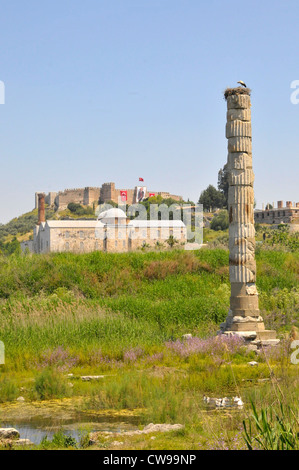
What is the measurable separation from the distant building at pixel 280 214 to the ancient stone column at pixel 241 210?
7390 cm

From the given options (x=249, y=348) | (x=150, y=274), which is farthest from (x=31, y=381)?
(x=150, y=274)

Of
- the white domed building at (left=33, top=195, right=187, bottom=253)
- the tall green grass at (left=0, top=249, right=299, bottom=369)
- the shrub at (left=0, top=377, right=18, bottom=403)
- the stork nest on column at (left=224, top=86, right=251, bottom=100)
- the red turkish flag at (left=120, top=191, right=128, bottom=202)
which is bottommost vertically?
the shrub at (left=0, top=377, right=18, bottom=403)

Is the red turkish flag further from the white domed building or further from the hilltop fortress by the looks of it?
the white domed building

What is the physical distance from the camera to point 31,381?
10.6 metres

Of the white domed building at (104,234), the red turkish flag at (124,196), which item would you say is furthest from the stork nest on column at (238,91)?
the red turkish flag at (124,196)

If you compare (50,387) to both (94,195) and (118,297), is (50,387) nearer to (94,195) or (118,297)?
(118,297)

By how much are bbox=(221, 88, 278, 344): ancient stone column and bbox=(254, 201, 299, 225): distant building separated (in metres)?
73.9

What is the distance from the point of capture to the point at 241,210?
1465cm

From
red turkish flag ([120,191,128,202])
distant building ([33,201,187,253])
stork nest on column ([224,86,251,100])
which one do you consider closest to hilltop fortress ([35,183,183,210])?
red turkish flag ([120,191,128,202])

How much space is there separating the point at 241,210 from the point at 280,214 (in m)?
80.4

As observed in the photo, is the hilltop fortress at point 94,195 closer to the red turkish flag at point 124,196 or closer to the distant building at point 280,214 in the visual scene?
the red turkish flag at point 124,196

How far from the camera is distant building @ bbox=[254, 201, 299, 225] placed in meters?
89.8

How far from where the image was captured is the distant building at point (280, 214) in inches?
3533
